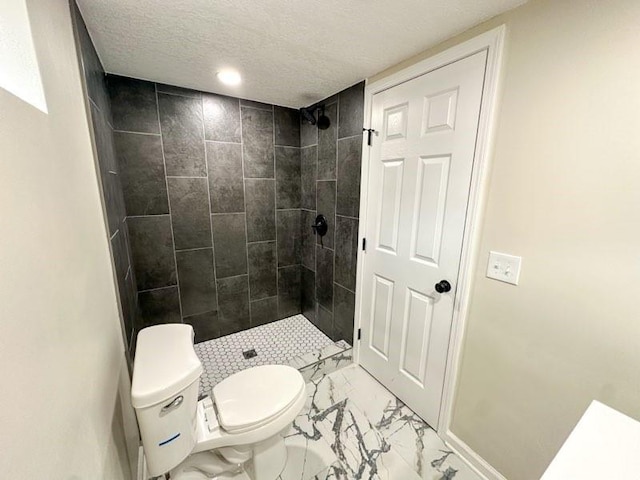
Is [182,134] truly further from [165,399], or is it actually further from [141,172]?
[165,399]

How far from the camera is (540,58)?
0.94 m

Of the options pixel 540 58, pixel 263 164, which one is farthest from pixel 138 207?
pixel 540 58

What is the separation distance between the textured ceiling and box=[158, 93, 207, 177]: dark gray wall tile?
175 mm

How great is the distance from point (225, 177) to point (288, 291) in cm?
121

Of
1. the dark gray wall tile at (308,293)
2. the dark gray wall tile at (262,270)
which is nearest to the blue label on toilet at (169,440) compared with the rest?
the dark gray wall tile at (262,270)

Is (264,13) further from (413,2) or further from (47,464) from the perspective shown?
(47,464)

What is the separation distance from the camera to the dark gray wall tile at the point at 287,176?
2.26 meters

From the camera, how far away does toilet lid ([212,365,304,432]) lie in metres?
1.11

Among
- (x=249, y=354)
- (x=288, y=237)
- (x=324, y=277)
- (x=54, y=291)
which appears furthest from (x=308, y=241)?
(x=54, y=291)

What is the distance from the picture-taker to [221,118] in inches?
76.8

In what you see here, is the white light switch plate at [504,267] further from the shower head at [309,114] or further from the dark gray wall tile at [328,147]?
the shower head at [309,114]

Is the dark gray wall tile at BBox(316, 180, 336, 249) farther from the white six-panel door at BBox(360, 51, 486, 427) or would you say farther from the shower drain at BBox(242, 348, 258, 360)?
the shower drain at BBox(242, 348, 258, 360)

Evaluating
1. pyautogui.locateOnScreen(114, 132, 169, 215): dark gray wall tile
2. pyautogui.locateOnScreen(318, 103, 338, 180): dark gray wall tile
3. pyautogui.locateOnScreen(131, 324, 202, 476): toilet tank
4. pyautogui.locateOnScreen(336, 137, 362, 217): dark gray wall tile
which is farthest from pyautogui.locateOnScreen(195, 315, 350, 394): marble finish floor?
pyautogui.locateOnScreen(318, 103, 338, 180): dark gray wall tile

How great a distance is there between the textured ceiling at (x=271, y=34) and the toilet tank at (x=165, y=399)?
133 centimetres
